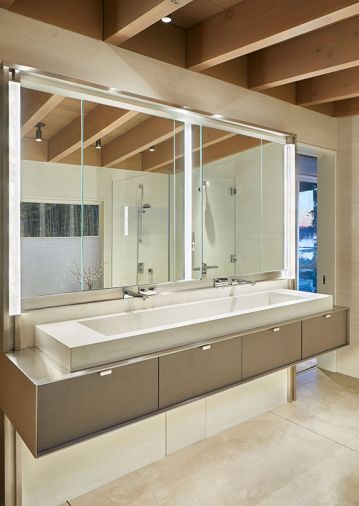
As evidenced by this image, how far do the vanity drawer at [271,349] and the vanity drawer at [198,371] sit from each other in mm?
88

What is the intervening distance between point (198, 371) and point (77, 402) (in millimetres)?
669

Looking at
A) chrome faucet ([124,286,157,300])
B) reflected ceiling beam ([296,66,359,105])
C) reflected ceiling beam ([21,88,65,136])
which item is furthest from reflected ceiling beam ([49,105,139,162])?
reflected ceiling beam ([296,66,359,105])

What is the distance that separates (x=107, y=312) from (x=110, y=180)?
0.75 m

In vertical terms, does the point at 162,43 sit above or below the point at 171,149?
above

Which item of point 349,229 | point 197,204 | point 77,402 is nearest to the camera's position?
point 77,402

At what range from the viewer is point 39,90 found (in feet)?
6.86

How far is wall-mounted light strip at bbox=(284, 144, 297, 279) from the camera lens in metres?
3.36

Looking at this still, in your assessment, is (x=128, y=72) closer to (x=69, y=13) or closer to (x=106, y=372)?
(x=69, y=13)

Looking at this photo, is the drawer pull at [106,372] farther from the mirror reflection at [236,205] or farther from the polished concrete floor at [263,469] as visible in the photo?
the mirror reflection at [236,205]

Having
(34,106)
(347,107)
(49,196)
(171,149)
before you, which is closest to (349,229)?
(347,107)

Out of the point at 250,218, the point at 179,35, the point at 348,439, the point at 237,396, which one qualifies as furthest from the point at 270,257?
the point at 179,35

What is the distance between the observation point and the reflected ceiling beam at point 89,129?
2168mm

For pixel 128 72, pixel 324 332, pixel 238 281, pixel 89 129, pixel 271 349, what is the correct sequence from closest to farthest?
pixel 89 129 < pixel 128 72 < pixel 271 349 < pixel 324 332 < pixel 238 281

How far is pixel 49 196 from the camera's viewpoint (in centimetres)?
216
